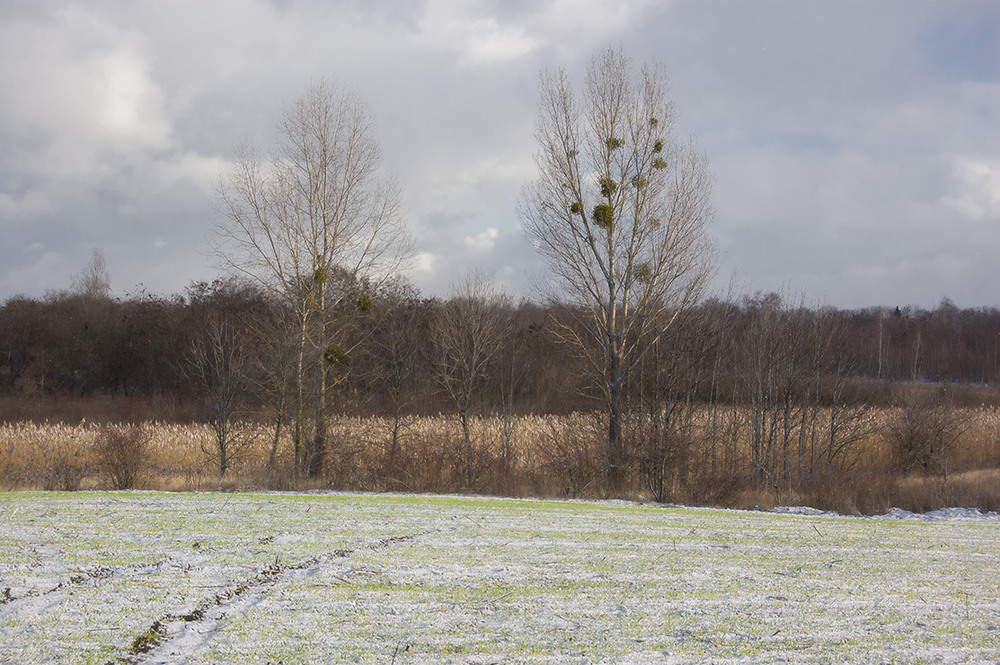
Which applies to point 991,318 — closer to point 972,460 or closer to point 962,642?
point 972,460

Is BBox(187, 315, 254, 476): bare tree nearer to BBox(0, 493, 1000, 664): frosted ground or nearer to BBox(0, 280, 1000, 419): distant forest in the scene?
BBox(0, 280, 1000, 419): distant forest

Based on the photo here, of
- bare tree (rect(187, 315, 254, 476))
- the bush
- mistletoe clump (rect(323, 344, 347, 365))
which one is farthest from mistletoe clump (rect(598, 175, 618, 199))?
the bush

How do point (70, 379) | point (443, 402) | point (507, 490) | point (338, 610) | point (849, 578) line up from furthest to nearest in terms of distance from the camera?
point (70, 379)
point (443, 402)
point (507, 490)
point (849, 578)
point (338, 610)

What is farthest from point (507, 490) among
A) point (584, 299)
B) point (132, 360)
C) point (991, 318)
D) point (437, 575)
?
point (991, 318)

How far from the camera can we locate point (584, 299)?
20172 mm

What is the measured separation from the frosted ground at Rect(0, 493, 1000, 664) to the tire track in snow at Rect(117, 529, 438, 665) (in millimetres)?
17

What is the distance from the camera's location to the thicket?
16.6 m

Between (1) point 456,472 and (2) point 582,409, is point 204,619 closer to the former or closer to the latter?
(1) point 456,472

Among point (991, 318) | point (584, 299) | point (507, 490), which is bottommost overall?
point (507, 490)

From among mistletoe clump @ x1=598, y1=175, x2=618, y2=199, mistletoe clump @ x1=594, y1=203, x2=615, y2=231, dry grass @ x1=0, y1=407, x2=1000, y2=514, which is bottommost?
dry grass @ x1=0, y1=407, x2=1000, y2=514

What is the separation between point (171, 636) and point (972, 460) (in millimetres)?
28265

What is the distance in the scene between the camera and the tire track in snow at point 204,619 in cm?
413

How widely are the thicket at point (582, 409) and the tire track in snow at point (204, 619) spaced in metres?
9.15

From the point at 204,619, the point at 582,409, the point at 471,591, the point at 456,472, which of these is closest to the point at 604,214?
the point at 582,409
